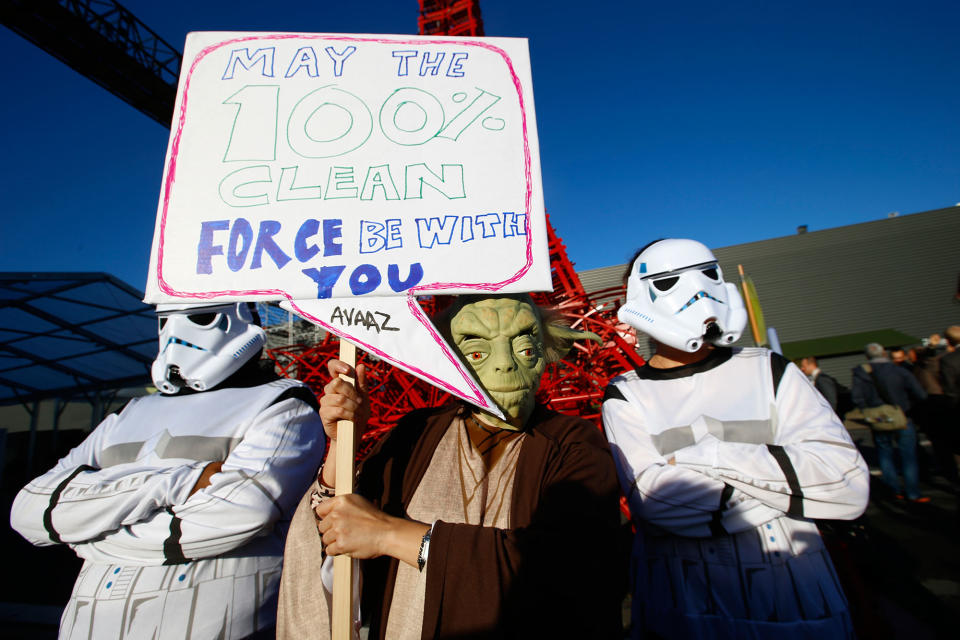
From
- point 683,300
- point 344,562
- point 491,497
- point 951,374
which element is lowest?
point 344,562

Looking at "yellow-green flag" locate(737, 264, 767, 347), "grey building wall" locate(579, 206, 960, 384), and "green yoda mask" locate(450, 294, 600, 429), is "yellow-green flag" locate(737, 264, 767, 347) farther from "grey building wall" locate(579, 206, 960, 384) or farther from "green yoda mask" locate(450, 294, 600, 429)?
"grey building wall" locate(579, 206, 960, 384)

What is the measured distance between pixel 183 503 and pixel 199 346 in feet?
2.17

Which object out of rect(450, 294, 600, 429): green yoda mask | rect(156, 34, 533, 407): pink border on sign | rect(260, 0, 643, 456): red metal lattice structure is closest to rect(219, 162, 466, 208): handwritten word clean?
rect(156, 34, 533, 407): pink border on sign

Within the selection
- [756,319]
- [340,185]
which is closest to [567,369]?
[756,319]

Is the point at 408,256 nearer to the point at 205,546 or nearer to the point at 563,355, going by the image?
the point at 563,355

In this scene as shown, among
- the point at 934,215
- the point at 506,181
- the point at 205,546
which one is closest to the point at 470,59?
the point at 506,181

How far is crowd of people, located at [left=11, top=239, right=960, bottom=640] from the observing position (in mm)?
1287

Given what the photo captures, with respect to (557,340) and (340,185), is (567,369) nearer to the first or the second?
(557,340)

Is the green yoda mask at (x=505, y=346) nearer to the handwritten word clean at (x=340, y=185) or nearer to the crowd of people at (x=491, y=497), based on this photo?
the crowd of people at (x=491, y=497)

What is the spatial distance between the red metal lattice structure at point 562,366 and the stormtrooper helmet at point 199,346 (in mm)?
1841

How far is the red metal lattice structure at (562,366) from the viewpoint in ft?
13.8

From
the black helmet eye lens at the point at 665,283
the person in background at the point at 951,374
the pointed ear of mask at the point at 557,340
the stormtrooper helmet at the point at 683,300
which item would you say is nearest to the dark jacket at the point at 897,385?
the person in background at the point at 951,374

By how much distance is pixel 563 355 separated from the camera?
6.70 feet

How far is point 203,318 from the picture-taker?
6.84 feet
